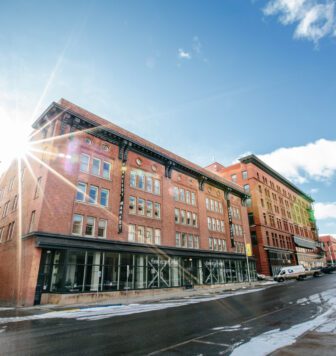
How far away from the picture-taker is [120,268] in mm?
23984

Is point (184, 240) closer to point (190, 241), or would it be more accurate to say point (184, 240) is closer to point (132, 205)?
point (190, 241)

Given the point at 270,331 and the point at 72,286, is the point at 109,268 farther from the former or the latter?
the point at 270,331

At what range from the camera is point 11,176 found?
1260 inches

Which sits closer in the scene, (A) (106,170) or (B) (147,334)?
(B) (147,334)

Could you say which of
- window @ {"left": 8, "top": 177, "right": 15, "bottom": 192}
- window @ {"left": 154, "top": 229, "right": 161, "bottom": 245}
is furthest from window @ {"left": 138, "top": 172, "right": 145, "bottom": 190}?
window @ {"left": 8, "top": 177, "right": 15, "bottom": 192}

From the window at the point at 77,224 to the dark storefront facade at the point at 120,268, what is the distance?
4.52ft

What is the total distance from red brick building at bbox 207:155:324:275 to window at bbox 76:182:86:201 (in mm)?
38301

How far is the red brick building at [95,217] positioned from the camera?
808 inches

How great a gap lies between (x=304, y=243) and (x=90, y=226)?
64.8 meters

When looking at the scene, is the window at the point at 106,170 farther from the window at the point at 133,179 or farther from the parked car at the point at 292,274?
the parked car at the point at 292,274

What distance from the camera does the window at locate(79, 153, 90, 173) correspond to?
24.5m

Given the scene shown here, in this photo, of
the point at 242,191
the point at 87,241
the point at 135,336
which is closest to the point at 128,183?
the point at 87,241

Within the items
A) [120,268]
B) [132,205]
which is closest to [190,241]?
[132,205]

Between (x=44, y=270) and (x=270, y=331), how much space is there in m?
17.7
